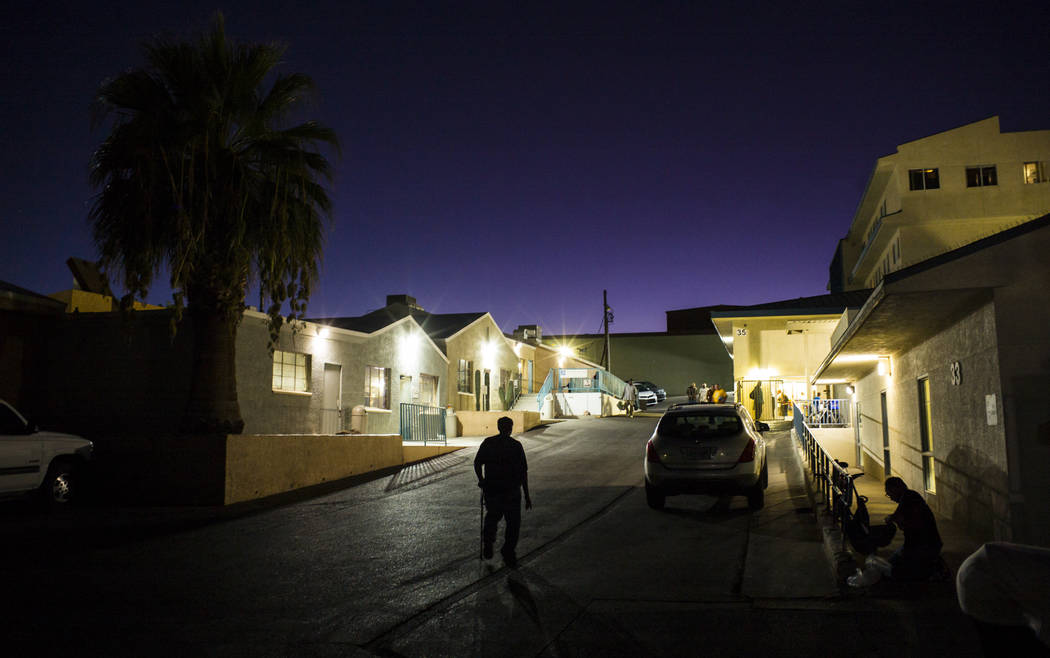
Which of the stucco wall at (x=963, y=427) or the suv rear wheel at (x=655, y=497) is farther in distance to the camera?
the suv rear wheel at (x=655, y=497)

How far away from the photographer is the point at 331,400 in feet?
74.9

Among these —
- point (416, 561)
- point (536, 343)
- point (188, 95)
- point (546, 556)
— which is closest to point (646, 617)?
point (546, 556)

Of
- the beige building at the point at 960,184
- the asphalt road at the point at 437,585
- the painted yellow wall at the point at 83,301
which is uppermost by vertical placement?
the beige building at the point at 960,184

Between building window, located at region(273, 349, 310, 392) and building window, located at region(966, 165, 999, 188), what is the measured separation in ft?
95.4

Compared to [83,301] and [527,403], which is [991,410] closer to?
[83,301]

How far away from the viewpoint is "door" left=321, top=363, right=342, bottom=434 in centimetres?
2233

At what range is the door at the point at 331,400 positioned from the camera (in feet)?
73.3

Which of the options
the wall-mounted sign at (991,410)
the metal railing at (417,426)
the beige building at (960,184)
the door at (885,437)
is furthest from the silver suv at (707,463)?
the beige building at (960,184)

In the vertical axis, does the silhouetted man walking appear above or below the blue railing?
below

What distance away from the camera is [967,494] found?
10.1 metres

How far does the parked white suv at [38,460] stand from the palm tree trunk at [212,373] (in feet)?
6.00

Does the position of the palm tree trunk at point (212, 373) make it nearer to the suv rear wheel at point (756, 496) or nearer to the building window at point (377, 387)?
the suv rear wheel at point (756, 496)

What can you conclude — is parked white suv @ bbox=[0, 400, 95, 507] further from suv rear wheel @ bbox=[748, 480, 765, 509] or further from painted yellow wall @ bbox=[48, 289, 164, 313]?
suv rear wheel @ bbox=[748, 480, 765, 509]

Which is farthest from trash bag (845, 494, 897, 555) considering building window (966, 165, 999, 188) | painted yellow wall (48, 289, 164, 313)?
building window (966, 165, 999, 188)
